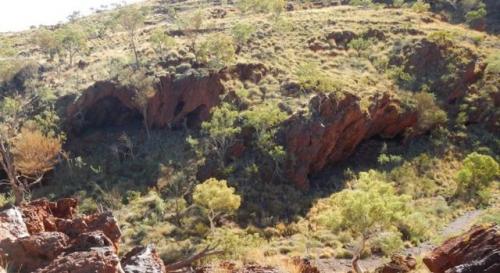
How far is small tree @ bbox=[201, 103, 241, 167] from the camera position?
130 feet

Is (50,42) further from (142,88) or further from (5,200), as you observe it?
(5,200)

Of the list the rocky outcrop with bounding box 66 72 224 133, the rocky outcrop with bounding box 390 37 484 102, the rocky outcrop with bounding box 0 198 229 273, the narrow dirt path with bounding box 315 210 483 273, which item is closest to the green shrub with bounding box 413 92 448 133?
the rocky outcrop with bounding box 390 37 484 102

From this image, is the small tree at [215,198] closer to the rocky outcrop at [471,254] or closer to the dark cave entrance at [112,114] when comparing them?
the dark cave entrance at [112,114]

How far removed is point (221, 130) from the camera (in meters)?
39.6

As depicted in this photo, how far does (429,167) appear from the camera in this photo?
42.8 metres

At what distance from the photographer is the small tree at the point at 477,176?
37500 millimetres

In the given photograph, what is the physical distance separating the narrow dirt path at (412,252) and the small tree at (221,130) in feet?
43.3

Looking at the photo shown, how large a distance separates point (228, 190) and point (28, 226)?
21.1 meters

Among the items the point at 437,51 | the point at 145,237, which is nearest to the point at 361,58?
the point at 437,51

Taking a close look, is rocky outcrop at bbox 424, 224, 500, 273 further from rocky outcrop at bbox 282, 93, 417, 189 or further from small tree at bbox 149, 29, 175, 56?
small tree at bbox 149, 29, 175, 56

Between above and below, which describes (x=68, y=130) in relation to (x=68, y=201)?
below

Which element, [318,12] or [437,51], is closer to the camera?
[437,51]

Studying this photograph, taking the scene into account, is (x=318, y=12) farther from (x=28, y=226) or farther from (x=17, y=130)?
(x=28, y=226)

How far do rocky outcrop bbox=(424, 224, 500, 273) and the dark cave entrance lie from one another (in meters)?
40.7
